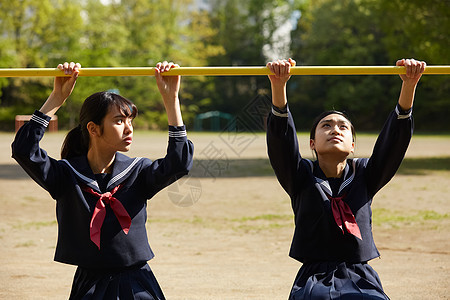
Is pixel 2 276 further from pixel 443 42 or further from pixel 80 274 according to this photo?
pixel 443 42

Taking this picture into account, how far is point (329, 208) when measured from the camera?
3.22 metres

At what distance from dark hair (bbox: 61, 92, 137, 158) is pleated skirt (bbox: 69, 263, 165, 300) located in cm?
67

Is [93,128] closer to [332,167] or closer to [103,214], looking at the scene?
[103,214]

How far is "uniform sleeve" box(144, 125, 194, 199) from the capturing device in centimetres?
310

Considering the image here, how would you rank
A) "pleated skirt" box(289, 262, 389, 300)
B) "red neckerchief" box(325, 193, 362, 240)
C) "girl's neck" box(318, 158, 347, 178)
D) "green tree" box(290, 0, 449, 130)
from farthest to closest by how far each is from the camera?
1. "green tree" box(290, 0, 449, 130)
2. "girl's neck" box(318, 158, 347, 178)
3. "red neckerchief" box(325, 193, 362, 240)
4. "pleated skirt" box(289, 262, 389, 300)

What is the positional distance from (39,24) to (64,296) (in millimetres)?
39929

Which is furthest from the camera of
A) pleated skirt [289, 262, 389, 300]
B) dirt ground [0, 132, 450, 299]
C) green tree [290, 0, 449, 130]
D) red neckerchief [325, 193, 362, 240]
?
green tree [290, 0, 449, 130]

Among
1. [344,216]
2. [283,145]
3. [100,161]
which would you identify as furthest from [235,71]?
[344,216]

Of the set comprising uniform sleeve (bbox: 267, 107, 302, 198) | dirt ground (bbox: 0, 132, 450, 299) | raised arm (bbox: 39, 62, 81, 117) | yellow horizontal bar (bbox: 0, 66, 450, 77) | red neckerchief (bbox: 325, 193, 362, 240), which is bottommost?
dirt ground (bbox: 0, 132, 450, 299)

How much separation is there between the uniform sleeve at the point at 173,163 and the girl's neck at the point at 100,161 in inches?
9.9

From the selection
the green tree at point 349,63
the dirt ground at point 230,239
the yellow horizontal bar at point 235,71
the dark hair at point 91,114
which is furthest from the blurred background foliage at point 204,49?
the dark hair at point 91,114

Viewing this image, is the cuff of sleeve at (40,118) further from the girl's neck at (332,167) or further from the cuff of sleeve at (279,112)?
the girl's neck at (332,167)

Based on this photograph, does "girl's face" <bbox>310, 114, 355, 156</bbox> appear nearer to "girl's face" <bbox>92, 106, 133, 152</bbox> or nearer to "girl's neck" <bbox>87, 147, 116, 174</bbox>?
"girl's face" <bbox>92, 106, 133, 152</bbox>

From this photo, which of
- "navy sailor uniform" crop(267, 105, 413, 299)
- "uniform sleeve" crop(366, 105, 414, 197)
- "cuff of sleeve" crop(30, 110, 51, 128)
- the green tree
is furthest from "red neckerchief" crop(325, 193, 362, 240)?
the green tree
